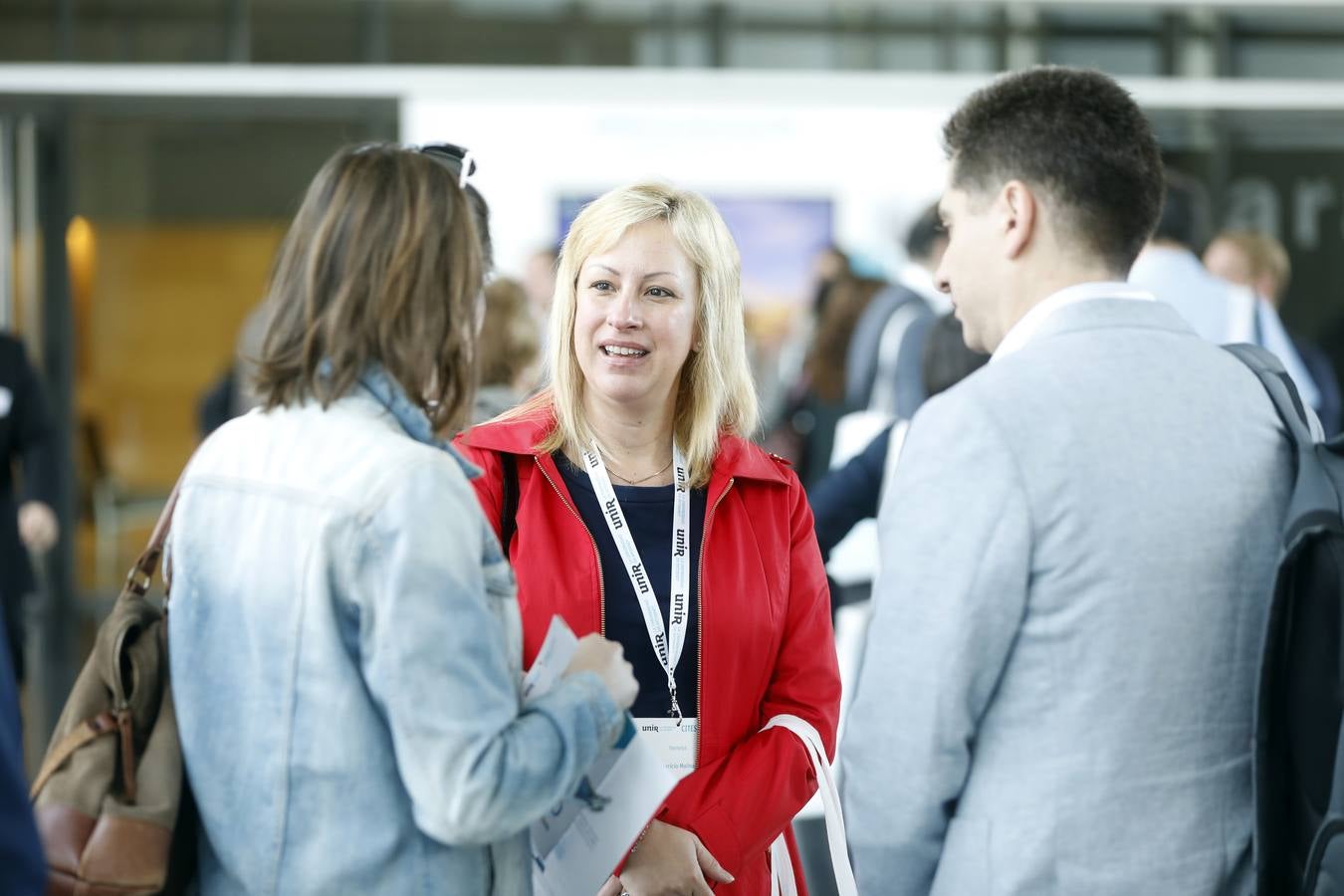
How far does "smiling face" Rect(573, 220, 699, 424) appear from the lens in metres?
2.52

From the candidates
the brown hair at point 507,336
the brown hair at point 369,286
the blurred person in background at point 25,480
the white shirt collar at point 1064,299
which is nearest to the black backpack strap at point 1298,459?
the white shirt collar at point 1064,299

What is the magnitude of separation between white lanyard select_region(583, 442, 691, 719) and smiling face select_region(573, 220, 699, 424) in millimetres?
145

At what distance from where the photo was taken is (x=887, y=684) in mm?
1879

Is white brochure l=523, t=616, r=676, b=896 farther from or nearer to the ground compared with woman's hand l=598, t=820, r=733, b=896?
farther from the ground

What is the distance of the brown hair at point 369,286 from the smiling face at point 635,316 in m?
0.78

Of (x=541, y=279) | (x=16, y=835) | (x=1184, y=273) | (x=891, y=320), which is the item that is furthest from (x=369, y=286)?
(x=541, y=279)

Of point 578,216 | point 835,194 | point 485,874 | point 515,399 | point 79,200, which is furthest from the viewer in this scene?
point 79,200

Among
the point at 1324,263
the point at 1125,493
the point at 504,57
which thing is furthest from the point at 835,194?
the point at 1125,493

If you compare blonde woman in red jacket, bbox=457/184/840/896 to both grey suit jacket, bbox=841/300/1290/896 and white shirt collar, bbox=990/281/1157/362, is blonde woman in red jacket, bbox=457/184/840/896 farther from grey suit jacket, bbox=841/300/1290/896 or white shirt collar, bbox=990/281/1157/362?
white shirt collar, bbox=990/281/1157/362

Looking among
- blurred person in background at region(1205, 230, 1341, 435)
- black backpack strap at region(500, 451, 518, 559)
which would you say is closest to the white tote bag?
black backpack strap at region(500, 451, 518, 559)

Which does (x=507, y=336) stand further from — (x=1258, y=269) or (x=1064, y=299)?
(x=1258, y=269)

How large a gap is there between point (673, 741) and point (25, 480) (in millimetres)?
3880

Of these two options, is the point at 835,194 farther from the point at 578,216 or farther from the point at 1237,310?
the point at 578,216

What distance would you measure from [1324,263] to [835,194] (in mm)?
3741
